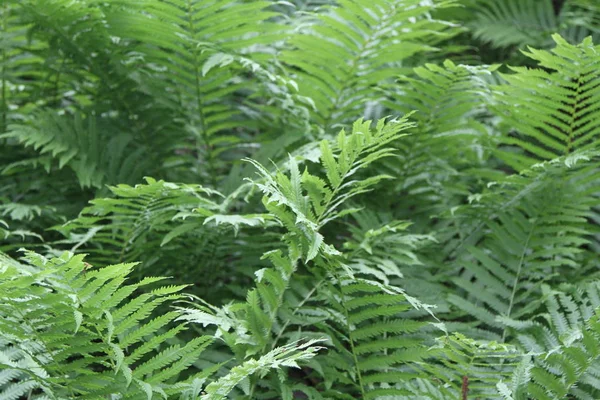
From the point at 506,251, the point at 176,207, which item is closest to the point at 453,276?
the point at 506,251

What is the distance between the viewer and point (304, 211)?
126 centimetres

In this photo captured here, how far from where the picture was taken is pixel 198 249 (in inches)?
65.4

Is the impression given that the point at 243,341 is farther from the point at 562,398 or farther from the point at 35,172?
the point at 35,172

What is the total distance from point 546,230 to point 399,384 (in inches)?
20.3

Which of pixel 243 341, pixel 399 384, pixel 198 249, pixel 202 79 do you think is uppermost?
pixel 202 79

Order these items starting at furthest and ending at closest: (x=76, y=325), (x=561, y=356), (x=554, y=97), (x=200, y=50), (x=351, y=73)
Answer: (x=351, y=73), (x=200, y=50), (x=554, y=97), (x=561, y=356), (x=76, y=325)

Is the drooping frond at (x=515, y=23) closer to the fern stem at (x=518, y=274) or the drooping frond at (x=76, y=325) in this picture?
the fern stem at (x=518, y=274)

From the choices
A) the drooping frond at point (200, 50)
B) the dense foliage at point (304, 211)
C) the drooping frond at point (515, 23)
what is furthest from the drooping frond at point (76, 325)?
the drooping frond at point (515, 23)

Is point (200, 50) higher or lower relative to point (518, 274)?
higher

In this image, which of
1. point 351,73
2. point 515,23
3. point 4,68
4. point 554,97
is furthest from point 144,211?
point 515,23

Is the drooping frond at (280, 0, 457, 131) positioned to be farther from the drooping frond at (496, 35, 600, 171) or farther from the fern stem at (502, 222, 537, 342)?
the fern stem at (502, 222, 537, 342)

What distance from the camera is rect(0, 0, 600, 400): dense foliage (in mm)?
1293

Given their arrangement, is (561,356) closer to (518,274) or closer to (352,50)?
(518,274)

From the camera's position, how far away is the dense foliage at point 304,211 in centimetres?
129
